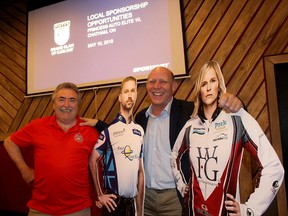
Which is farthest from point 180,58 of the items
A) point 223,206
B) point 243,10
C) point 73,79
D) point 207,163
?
point 223,206

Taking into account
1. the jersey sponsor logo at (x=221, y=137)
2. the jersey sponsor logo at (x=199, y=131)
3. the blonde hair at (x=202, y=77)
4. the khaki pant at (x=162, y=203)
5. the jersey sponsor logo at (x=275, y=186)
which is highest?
the blonde hair at (x=202, y=77)

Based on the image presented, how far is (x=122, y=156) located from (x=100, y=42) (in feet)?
6.77

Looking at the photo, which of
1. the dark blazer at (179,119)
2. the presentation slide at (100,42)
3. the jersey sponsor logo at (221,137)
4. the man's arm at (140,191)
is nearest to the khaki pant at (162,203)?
the man's arm at (140,191)

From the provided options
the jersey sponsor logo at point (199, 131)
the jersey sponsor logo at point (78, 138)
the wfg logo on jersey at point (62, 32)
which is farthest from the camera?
the wfg logo on jersey at point (62, 32)

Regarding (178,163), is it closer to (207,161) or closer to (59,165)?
(207,161)

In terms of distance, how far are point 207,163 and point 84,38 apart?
2.66 meters

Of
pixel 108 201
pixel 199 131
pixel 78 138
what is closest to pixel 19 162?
pixel 78 138

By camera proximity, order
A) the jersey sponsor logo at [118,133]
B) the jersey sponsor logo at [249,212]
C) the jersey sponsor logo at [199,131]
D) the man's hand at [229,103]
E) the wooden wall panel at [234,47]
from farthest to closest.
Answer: the wooden wall panel at [234,47] → the jersey sponsor logo at [118,133] → the jersey sponsor logo at [199,131] → the man's hand at [229,103] → the jersey sponsor logo at [249,212]

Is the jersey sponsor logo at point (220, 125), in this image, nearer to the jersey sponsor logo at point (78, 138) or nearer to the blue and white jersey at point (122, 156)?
the blue and white jersey at point (122, 156)

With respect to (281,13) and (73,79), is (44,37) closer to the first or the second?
(73,79)

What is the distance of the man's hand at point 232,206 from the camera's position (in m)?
1.31

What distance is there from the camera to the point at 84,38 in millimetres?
3523

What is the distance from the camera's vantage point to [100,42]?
3.41 meters

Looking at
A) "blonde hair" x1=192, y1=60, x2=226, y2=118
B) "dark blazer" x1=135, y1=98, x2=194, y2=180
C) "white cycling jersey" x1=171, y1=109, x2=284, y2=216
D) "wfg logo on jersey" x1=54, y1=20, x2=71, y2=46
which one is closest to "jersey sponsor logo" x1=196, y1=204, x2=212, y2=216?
"white cycling jersey" x1=171, y1=109, x2=284, y2=216
